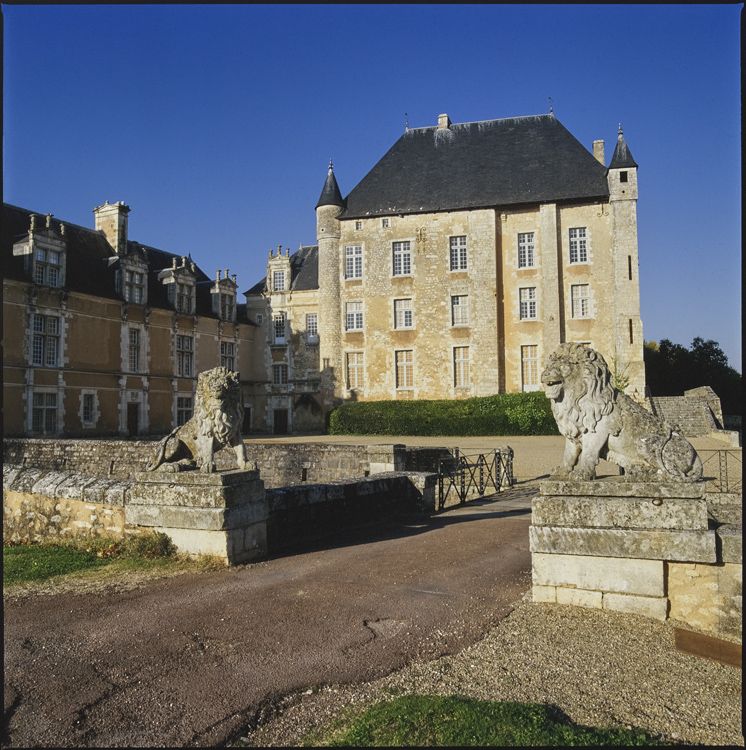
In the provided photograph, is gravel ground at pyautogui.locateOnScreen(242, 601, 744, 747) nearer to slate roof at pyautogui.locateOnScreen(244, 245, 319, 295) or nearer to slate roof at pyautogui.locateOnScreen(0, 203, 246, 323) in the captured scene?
slate roof at pyautogui.locateOnScreen(0, 203, 246, 323)

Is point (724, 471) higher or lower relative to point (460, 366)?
lower

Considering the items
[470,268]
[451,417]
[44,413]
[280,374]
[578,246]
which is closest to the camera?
[44,413]

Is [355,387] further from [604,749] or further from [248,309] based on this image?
[604,749]

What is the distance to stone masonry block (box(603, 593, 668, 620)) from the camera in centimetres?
415

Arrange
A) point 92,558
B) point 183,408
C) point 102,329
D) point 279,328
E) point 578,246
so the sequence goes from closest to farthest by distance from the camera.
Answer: point 92,558, point 102,329, point 578,246, point 183,408, point 279,328

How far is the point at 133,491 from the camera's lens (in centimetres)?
643

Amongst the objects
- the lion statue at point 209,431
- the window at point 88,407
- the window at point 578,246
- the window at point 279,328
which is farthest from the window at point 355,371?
the lion statue at point 209,431

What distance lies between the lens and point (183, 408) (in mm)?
31156

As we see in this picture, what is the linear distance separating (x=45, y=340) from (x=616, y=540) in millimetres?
25669

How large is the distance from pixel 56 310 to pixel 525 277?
798 inches

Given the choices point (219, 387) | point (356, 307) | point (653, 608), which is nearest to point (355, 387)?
point (356, 307)

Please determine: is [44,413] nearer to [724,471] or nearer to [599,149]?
[724,471]

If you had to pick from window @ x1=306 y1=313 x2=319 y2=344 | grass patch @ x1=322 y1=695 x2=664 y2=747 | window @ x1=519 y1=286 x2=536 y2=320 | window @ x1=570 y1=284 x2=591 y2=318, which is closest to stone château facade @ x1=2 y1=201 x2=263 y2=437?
window @ x1=306 y1=313 x2=319 y2=344

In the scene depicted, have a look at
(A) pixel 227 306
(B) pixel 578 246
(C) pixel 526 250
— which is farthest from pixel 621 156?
(A) pixel 227 306
